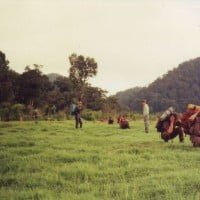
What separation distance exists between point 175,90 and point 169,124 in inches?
3179

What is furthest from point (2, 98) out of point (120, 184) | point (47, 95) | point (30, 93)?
point (120, 184)

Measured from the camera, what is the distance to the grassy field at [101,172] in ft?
31.9

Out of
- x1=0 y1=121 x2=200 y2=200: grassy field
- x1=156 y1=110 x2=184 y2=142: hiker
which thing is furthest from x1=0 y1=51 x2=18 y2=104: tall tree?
x1=0 y1=121 x2=200 y2=200: grassy field

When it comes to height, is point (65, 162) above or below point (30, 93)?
below

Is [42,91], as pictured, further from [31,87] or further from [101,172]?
[101,172]

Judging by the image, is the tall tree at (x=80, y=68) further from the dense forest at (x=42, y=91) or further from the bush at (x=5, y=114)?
the bush at (x=5, y=114)

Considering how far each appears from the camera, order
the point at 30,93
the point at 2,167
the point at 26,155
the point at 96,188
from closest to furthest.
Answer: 1. the point at 96,188
2. the point at 2,167
3. the point at 26,155
4. the point at 30,93

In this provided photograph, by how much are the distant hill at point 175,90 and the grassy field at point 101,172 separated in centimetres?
7029

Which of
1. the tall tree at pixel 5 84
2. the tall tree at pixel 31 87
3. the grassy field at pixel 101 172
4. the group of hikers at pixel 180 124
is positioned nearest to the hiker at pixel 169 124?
the group of hikers at pixel 180 124

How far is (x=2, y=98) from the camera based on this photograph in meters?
49.7

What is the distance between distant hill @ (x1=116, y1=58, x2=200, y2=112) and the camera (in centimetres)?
9381

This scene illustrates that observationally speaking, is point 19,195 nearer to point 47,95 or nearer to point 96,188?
point 96,188

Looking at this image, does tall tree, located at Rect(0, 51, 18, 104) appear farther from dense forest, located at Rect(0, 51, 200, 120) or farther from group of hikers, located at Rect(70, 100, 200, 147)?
group of hikers, located at Rect(70, 100, 200, 147)

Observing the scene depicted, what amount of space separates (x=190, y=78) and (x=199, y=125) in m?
91.7
